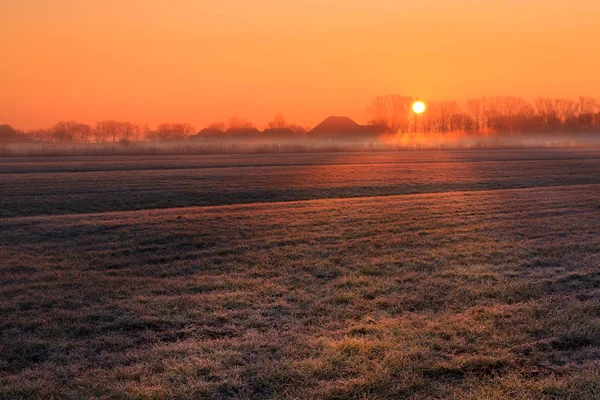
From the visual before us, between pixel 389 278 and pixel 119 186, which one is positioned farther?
pixel 119 186

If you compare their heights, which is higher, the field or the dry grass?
the dry grass

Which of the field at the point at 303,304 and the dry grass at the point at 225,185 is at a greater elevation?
the dry grass at the point at 225,185

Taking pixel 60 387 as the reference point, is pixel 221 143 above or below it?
above

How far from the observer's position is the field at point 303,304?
4402 millimetres

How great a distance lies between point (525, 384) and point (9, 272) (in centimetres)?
798

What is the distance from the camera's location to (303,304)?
21.2 feet

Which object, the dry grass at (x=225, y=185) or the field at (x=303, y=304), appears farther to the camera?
the dry grass at (x=225, y=185)

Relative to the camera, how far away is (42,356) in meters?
5.00

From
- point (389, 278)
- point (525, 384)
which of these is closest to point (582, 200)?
point (389, 278)

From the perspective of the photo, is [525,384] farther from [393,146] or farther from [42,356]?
[393,146]

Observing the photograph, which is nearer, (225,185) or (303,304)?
(303,304)

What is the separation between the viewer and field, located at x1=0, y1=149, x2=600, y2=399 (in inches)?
173

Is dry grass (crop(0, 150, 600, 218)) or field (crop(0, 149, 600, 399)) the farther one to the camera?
dry grass (crop(0, 150, 600, 218))

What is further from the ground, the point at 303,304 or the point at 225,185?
the point at 225,185
